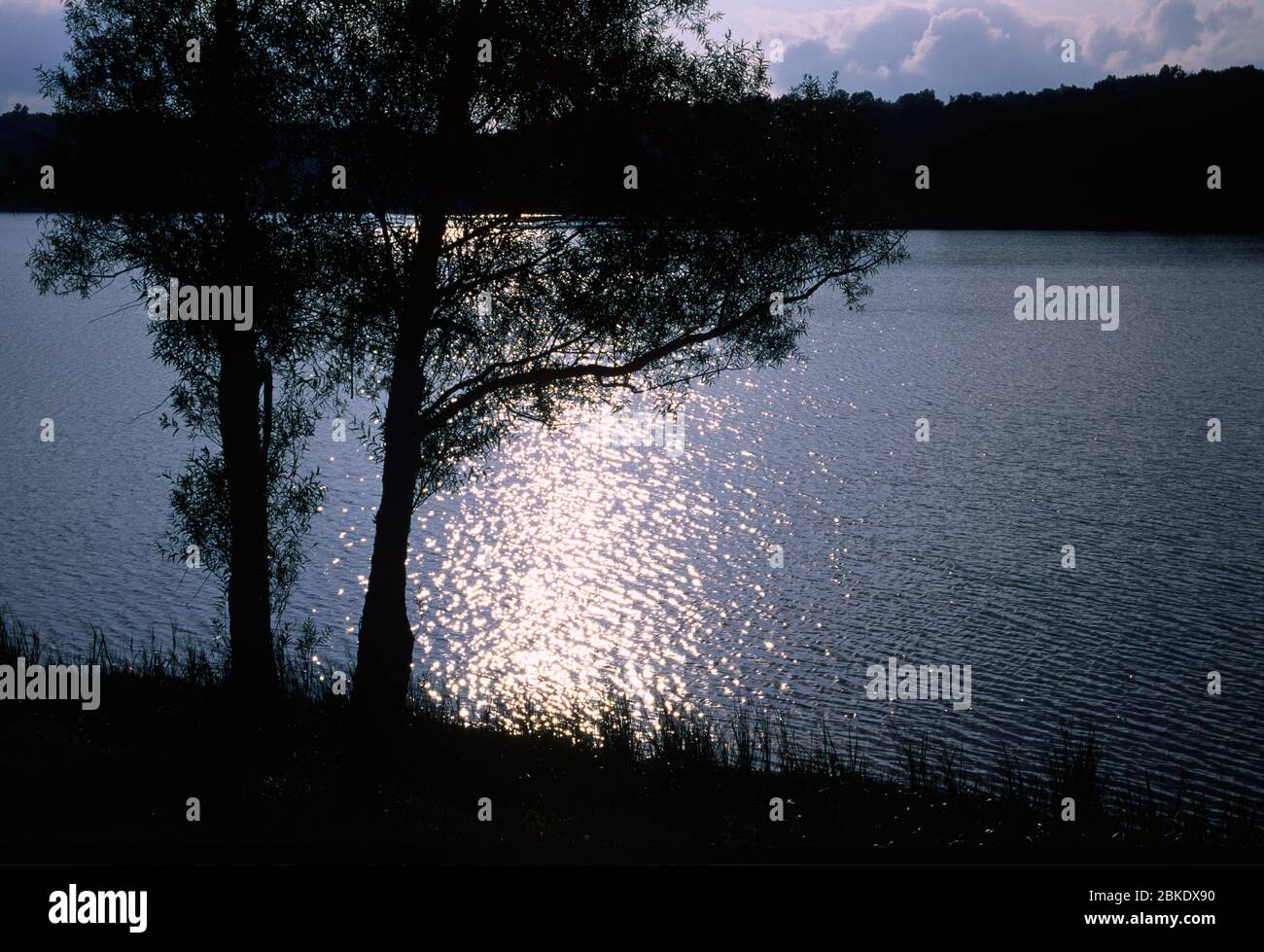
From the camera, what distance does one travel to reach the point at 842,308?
99.8m

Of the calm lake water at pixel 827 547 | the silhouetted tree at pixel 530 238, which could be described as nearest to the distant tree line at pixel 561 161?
the silhouetted tree at pixel 530 238

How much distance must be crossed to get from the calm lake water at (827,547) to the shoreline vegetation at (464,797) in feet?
23.1

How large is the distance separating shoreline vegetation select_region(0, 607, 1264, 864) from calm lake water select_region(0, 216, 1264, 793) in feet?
23.1

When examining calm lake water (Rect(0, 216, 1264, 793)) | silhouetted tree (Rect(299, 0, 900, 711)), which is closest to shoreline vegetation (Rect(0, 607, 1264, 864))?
silhouetted tree (Rect(299, 0, 900, 711))

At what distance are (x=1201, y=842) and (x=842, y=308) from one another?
84.2 meters

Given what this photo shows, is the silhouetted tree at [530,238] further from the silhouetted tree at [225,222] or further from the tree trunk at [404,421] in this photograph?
the silhouetted tree at [225,222]

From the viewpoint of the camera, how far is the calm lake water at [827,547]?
31328 mm

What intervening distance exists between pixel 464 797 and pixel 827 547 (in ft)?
90.0

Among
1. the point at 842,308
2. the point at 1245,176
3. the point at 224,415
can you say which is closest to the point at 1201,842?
the point at 224,415

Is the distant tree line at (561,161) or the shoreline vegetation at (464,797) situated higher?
the distant tree line at (561,161)

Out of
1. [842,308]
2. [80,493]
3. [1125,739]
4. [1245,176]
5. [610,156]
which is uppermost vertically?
[1245,176]

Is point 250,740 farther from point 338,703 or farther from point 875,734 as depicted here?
point 875,734
